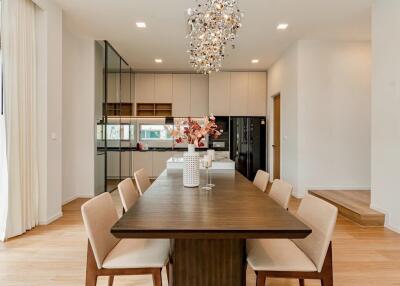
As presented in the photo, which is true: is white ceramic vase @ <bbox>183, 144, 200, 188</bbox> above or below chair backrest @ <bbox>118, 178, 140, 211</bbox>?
above

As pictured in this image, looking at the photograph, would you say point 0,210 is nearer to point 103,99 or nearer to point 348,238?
point 103,99

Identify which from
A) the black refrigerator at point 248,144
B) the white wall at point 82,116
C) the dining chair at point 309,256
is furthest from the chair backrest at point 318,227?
the black refrigerator at point 248,144

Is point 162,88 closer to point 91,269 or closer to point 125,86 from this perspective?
point 125,86

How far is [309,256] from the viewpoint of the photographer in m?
1.61

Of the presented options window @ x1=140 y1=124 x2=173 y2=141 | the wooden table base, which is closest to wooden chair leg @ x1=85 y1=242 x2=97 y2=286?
A: the wooden table base

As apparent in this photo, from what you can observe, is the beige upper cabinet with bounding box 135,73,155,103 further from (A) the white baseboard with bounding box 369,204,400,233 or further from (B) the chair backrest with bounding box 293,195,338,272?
(B) the chair backrest with bounding box 293,195,338,272

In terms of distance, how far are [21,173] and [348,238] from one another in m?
3.93

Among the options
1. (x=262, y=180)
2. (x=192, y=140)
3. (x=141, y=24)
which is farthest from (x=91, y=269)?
(x=141, y=24)

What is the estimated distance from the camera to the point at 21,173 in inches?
129

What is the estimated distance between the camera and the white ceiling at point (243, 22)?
3.91 metres

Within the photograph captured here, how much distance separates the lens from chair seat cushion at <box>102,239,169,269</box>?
1540mm

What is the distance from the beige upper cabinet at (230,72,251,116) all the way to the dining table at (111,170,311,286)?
18.6 ft

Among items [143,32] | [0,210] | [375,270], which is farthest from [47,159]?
[375,270]

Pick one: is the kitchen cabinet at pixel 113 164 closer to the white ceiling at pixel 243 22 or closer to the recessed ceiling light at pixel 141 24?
the white ceiling at pixel 243 22
